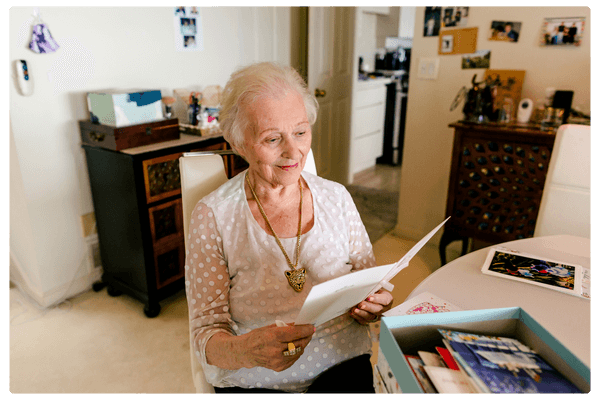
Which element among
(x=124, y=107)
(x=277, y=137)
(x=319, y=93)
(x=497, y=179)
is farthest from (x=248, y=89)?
(x=319, y=93)

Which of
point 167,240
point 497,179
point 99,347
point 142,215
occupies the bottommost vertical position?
point 99,347

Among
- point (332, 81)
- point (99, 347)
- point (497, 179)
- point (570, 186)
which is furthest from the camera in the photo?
point (332, 81)

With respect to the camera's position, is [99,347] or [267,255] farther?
[99,347]

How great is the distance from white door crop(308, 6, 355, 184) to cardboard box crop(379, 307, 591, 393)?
8.94 ft

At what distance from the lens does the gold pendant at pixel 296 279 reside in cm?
103

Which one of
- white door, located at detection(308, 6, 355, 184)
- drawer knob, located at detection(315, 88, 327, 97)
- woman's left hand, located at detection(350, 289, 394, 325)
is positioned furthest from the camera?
drawer knob, located at detection(315, 88, 327, 97)

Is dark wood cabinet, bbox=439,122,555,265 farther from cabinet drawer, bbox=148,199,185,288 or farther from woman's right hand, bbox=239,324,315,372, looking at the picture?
woman's right hand, bbox=239,324,315,372

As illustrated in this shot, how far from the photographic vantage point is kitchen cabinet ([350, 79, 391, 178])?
4145 mm

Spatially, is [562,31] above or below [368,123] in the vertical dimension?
above

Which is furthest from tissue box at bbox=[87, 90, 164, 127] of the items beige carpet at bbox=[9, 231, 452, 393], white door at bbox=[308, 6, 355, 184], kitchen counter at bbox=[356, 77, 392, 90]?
kitchen counter at bbox=[356, 77, 392, 90]

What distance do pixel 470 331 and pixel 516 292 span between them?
1.18ft

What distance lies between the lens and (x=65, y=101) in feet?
6.63

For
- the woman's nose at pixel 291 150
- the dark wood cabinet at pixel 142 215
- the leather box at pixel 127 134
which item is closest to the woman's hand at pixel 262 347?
the woman's nose at pixel 291 150

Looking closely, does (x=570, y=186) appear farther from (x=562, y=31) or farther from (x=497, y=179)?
(x=562, y=31)
